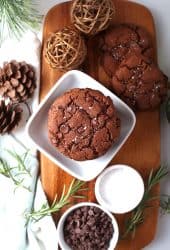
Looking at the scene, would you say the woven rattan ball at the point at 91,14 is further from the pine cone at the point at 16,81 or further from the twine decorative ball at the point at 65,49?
the pine cone at the point at 16,81

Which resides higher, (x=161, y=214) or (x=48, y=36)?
(x=48, y=36)

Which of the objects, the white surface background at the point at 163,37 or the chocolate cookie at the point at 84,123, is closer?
the chocolate cookie at the point at 84,123

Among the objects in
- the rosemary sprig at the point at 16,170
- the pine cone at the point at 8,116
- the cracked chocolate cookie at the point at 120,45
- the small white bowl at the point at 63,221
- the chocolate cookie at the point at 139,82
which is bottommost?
the small white bowl at the point at 63,221

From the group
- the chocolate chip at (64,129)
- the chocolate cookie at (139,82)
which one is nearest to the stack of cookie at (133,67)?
the chocolate cookie at (139,82)

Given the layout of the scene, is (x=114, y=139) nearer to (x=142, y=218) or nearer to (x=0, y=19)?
(x=142, y=218)

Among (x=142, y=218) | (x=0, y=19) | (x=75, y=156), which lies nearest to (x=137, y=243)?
(x=142, y=218)
